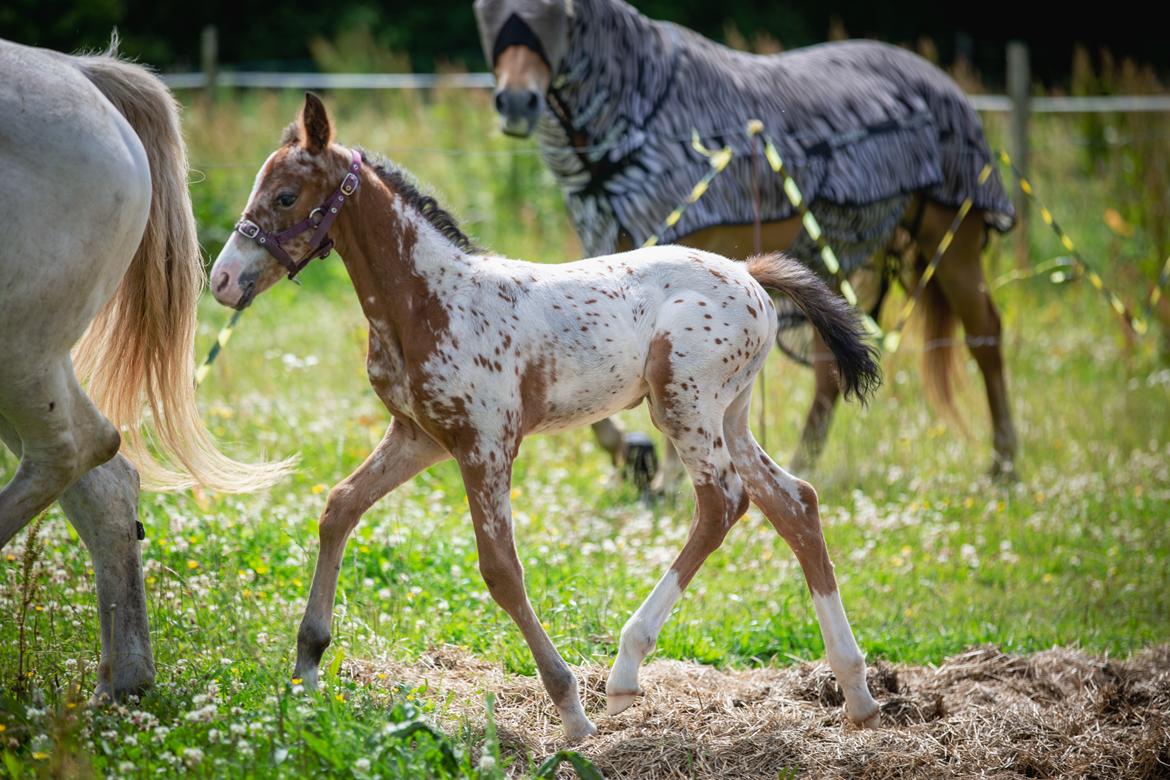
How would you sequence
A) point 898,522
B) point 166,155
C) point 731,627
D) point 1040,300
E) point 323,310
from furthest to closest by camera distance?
point 1040,300, point 323,310, point 898,522, point 731,627, point 166,155

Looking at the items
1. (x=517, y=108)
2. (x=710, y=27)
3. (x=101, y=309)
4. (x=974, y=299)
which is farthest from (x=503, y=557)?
(x=710, y=27)

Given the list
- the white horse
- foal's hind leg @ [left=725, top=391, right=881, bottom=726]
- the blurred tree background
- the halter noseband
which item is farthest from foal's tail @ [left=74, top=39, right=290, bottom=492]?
the blurred tree background

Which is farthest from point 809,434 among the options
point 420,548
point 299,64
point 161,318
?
point 299,64

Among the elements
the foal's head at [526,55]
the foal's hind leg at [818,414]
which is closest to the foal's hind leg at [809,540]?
the foal's head at [526,55]

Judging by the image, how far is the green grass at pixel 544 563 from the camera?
10.8 ft

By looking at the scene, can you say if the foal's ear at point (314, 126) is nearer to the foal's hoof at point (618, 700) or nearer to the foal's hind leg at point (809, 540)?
the foal's hind leg at point (809, 540)

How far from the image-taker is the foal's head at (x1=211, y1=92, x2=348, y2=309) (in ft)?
11.0

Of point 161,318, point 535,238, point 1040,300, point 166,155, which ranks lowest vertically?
point 1040,300

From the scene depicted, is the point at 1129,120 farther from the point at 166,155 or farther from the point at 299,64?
the point at 299,64

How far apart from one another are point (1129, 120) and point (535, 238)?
5.46 meters

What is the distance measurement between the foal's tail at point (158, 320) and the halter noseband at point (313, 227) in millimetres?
629

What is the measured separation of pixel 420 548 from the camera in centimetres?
520

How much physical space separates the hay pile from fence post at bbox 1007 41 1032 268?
661cm

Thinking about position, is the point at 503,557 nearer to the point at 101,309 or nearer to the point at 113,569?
the point at 113,569
